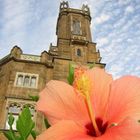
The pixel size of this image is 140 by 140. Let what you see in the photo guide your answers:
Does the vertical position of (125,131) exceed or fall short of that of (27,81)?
it falls short

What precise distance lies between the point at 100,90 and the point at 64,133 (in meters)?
0.15

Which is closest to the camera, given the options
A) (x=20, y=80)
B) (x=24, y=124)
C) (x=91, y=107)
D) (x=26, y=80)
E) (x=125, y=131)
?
(x=125, y=131)

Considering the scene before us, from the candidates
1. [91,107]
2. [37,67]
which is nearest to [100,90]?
[91,107]

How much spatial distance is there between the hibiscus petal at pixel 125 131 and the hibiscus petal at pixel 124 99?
0.02 meters

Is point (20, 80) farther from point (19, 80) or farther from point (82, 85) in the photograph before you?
point (82, 85)

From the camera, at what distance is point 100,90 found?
63cm

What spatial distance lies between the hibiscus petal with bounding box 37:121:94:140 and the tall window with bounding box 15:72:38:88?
47.5 ft

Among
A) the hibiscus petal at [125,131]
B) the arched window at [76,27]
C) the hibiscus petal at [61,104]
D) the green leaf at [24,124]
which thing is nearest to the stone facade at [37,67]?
the arched window at [76,27]

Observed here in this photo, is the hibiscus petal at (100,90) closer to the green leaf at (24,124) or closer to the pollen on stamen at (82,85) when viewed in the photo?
the pollen on stamen at (82,85)

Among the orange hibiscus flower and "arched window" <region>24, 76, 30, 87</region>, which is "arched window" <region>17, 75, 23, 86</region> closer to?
"arched window" <region>24, 76, 30, 87</region>

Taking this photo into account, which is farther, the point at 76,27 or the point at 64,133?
the point at 76,27

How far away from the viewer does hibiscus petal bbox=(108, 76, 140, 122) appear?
0.53 m

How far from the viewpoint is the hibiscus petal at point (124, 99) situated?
1.74ft

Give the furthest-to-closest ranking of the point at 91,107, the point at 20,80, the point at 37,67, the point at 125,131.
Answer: the point at 37,67, the point at 20,80, the point at 91,107, the point at 125,131
